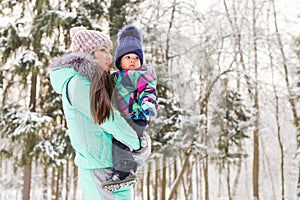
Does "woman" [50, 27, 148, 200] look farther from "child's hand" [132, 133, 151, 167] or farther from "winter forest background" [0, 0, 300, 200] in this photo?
"winter forest background" [0, 0, 300, 200]

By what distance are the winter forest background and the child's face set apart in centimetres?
15

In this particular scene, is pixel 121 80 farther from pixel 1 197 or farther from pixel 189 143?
pixel 1 197

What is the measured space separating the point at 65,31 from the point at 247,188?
769 cm

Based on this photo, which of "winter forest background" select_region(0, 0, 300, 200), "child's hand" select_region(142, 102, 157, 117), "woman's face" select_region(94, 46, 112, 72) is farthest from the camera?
"winter forest background" select_region(0, 0, 300, 200)

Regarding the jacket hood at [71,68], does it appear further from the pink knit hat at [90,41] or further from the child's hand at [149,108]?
the child's hand at [149,108]

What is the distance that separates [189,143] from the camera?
4.14 ft

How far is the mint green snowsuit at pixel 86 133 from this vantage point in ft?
2.71

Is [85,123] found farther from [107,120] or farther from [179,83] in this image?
[179,83]

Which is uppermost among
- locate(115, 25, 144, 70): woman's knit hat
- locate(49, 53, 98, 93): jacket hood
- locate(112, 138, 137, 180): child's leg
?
locate(115, 25, 144, 70): woman's knit hat

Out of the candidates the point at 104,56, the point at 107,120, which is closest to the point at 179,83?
the point at 104,56

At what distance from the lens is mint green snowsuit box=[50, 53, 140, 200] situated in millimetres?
826

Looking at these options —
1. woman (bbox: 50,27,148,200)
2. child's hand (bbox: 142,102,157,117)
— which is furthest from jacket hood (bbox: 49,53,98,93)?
child's hand (bbox: 142,102,157,117)

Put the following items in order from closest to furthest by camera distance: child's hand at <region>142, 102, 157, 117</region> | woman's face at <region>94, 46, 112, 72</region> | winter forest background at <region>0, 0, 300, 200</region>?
child's hand at <region>142, 102, 157, 117</region> < woman's face at <region>94, 46, 112, 72</region> < winter forest background at <region>0, 0, 300, 200</region>

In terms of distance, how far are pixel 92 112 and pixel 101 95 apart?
39 mm
